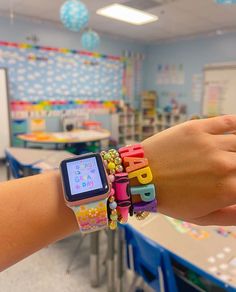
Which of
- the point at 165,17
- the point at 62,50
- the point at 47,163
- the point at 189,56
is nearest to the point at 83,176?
the point at 47,163

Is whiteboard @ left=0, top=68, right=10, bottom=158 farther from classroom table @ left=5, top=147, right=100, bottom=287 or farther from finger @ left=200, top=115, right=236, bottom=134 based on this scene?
finger @ left=200, top=115, right=236, bottom=134

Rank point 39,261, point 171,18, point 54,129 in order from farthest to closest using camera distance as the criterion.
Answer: point 54,129, point 171,18, point 39,261

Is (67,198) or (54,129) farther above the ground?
(67,198)

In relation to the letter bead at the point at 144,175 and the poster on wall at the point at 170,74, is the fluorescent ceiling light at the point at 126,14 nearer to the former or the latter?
the poster on wall at the point at 170,74

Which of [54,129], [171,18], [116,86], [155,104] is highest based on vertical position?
[171,18]

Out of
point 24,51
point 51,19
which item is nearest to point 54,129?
point 24,51

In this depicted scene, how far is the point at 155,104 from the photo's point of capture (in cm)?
717

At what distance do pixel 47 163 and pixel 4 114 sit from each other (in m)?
2.71

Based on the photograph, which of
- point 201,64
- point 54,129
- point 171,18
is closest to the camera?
point 171,18

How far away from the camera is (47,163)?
2607 millimetres

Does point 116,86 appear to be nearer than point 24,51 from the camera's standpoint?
No

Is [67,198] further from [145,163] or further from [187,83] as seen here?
[187,83]

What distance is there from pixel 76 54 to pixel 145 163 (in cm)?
580

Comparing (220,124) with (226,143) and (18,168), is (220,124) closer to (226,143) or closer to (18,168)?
(226,143)
